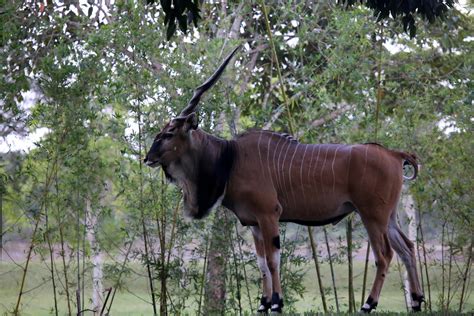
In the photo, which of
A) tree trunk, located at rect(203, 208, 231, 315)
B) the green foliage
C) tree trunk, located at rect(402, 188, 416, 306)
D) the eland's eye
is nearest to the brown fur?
the eland's eye

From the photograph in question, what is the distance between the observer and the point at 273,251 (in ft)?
19.4

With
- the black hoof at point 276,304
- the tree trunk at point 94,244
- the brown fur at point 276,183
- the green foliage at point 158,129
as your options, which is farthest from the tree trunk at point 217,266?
the brown fur at point 276,183

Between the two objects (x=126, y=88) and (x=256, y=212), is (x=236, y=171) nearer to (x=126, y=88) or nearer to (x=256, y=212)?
(x=256, y=212)

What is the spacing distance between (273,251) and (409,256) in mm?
1023

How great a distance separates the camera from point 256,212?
591 centimetres

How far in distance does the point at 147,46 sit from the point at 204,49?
1046 millimetres

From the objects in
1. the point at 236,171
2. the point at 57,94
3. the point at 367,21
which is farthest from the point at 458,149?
the point at 57,94

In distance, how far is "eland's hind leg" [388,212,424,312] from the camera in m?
6.20

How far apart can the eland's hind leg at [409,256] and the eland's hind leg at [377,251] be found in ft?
0.80

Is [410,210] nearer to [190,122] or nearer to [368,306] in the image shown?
[368,306]

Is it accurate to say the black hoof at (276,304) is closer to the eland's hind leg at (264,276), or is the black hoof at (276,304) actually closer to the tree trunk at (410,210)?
the eland's hind leg at (264,276)

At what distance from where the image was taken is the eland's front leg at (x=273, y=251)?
19.3ft

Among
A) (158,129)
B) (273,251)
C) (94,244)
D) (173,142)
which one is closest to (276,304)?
(273,251)

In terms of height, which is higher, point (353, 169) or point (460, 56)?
point (460, 56)
